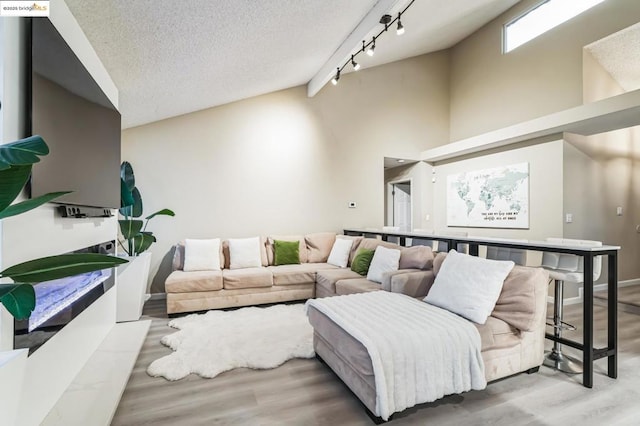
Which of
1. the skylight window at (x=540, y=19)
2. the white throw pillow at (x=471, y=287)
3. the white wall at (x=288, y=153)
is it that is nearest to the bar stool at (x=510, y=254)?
the white throw pillow at (x=471, y=287)

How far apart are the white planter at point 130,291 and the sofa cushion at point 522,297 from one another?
3395 millimetres

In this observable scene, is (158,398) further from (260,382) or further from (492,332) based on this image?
(492,332)

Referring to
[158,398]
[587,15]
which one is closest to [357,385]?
[158,398]

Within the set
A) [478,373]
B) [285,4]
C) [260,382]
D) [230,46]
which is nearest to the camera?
[478,373]

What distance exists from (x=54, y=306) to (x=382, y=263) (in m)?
2.75

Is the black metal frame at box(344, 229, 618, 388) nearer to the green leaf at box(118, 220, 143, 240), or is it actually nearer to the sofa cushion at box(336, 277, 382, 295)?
the sofa cushion at box(336, 277, 382, 295)

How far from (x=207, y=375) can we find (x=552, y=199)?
4.64 m

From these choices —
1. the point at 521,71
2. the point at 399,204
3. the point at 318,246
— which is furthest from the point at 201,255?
the point at 521,71

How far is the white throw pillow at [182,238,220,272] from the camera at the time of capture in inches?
155

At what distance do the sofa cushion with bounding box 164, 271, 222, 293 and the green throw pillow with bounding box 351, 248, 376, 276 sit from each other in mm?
1703

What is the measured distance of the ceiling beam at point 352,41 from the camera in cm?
309

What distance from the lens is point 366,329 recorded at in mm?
1866

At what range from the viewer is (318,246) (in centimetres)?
477

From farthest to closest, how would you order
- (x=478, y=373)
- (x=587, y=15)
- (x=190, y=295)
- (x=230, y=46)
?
1. (x=587, y=15)
2. (x=190, y=295)
3. (x=230, y=46)
4. (x=478, y=373)
